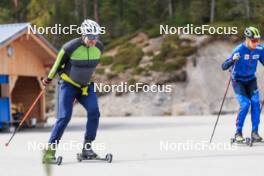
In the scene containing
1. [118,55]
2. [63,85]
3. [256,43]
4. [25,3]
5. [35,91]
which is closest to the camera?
[63,85]

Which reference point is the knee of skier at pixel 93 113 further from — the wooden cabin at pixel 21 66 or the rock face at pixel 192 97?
the rock face at pixel 192 97

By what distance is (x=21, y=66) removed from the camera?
2006 cm

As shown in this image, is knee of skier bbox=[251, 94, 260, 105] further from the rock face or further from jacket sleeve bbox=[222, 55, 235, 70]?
the rock face

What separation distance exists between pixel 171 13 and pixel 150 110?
18.7 m

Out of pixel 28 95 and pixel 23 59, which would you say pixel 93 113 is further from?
pixel 28 95

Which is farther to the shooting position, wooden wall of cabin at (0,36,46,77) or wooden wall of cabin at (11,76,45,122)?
wooden wall of cabin at (11,76,45,122)

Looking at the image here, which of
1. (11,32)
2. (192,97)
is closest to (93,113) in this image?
(11,32)

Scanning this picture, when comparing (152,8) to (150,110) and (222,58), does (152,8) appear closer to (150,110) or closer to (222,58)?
(222,58)

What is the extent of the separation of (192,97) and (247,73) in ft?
76.0

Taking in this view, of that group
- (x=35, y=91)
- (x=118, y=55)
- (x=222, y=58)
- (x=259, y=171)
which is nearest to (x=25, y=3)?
(x=118, y=55)

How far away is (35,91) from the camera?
22.0 meters

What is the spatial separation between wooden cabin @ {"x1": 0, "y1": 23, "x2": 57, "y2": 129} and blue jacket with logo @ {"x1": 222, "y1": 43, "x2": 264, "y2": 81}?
9.21 metres

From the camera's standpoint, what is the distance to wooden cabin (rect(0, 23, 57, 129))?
742 inches

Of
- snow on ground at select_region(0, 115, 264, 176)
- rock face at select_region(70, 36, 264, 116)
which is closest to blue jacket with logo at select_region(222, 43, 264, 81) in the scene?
snow on ground at select_region(0, 115, 264, 176)
